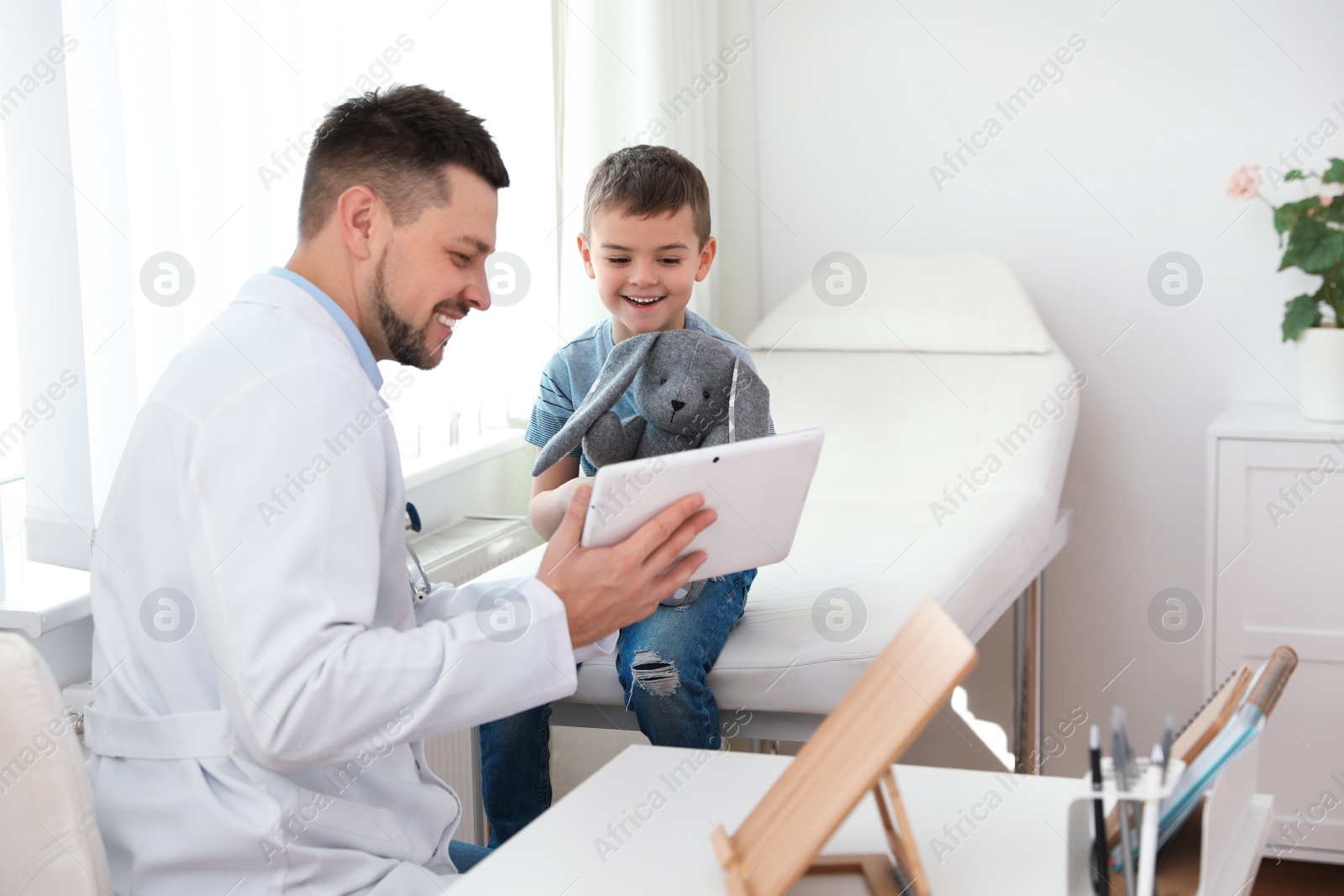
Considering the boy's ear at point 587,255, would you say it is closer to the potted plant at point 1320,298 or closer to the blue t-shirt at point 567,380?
the blue t-shirt at point 567,380

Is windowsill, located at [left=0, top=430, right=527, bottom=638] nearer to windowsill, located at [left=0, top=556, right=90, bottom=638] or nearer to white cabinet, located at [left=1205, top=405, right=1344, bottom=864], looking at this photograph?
windowsill, located at [left=0, top=556, right=90, bottom=638]

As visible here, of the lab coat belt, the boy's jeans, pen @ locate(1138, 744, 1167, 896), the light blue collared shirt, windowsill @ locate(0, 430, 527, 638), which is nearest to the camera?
pen @ locate(1138, 744, 1167, 896)

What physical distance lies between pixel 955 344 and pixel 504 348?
920mm

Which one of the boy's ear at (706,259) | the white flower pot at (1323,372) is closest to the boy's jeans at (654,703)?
the boy's ear at (706,259)

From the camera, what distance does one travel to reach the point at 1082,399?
2.72 m

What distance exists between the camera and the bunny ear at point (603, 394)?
149cm

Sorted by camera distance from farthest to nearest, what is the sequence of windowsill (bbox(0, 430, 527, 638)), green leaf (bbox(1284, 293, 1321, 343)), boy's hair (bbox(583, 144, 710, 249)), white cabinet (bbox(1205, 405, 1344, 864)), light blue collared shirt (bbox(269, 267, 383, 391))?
green leaf (bbox(1284, 293, 1321, 343)) → white cabinet (bbox(1205, 405, 1344, 864)) → boy's hair (bbox(583, 144, 710, 249)) → windowsill (bbox(0, 430, 527, 638)) → light blue collared shirt (bbox(269, 267, 383, 391))

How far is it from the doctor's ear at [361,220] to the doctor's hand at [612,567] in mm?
294

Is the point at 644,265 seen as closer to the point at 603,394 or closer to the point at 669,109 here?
the point at 603,394

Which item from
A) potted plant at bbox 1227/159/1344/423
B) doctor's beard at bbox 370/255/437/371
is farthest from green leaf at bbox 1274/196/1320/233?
doctor's beard at bbox 370/255/437/371

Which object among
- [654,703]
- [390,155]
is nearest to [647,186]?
[390,155]

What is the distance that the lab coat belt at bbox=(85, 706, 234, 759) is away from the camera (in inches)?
37.8

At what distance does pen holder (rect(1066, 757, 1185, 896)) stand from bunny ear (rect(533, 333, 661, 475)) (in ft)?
2.72

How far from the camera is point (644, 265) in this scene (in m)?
1.56
